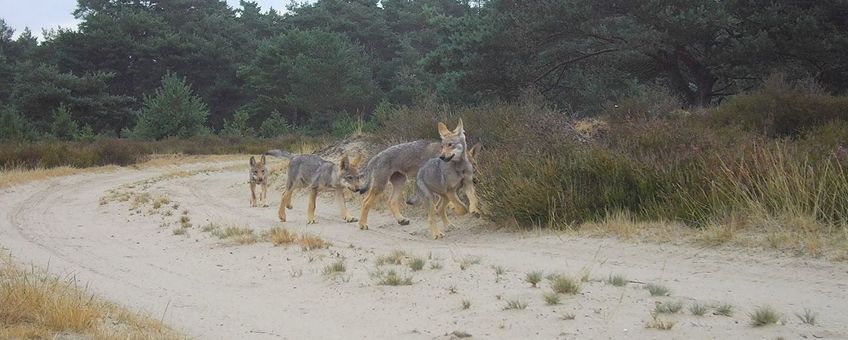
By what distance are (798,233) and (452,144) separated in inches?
201

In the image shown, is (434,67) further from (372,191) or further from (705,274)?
(705,274)

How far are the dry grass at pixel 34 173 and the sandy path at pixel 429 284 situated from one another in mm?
12035

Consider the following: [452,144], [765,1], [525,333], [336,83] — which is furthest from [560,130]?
[336,83]

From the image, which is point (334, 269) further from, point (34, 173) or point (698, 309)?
point (34, 173)

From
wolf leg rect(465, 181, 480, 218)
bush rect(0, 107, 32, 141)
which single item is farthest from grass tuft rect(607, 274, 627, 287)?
bush rect(0, 107, 32, 141)

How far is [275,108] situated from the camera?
63.8 meters

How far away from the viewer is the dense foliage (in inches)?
895

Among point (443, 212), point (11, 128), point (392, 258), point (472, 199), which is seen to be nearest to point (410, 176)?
point (443, 212)

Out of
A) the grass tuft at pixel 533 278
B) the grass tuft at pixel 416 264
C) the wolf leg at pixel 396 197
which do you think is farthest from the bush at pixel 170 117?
the grass tuft at pixel 533 278

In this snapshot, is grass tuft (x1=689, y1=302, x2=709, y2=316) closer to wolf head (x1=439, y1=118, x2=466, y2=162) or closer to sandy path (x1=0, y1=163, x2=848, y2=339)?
sandy path (x1=0, y1=163, x2=848, y2=339)

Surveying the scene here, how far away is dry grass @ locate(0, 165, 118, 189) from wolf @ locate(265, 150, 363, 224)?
11876 millimetres

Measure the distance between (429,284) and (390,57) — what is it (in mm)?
70626

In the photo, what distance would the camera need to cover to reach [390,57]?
77438mm

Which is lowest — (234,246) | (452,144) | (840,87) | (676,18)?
(234,246)
